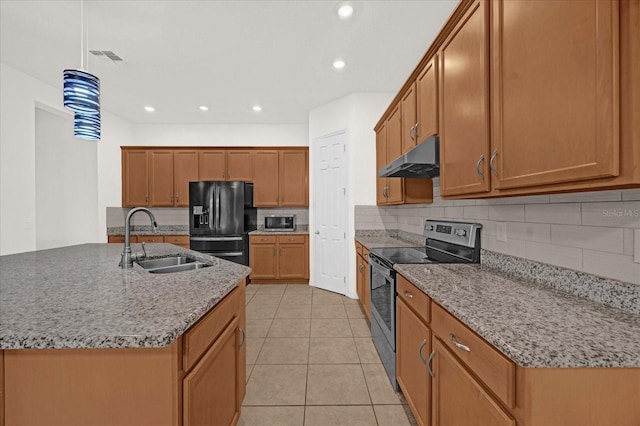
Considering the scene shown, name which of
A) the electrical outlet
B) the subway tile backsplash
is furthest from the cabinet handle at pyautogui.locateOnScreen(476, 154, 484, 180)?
the electrical outlet

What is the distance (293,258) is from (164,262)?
2799mm

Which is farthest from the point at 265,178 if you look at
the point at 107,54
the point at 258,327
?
the point at 258,327

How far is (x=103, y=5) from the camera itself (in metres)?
2.28

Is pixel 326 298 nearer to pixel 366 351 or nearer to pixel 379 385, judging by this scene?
pixel 366 351

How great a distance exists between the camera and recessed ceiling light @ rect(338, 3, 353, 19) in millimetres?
2270

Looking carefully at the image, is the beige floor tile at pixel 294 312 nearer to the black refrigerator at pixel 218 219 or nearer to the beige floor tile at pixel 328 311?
the beige floor tile at pixel 328 311

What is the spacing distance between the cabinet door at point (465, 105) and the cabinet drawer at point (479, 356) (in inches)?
26.7

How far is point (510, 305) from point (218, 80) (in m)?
3.88

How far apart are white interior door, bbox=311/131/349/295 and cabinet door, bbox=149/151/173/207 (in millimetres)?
2683

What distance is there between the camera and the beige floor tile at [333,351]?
236cm

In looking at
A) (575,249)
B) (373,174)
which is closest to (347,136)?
(373,174)

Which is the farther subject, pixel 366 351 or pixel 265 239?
pixel 265 239

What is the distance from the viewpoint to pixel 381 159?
3.47 m

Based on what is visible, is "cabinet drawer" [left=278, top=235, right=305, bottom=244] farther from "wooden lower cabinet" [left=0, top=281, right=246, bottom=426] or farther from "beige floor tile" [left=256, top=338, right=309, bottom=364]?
"wooden lower cabinet" [left=0, top=281, right=246, bottom=426]
